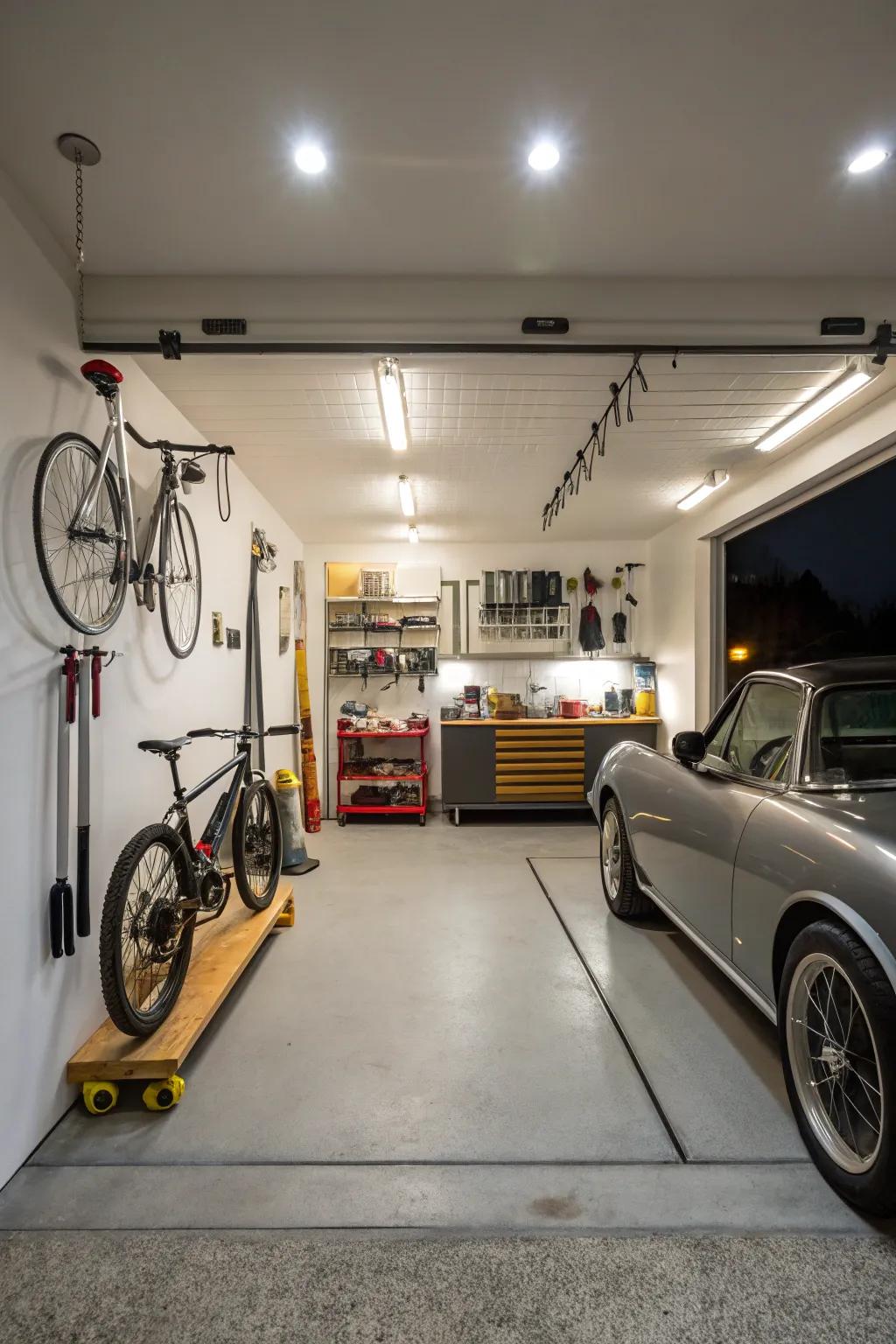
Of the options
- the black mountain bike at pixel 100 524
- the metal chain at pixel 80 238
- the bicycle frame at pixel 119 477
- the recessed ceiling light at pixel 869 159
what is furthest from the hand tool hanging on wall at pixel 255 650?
the recessed ceiling light at pixel 869 159

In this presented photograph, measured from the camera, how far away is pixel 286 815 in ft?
14.6

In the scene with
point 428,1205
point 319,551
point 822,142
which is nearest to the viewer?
point 428,1205

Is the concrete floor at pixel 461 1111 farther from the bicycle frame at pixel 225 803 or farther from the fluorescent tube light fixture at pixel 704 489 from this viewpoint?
the fluorescent tube light fixture at pixel 704 489

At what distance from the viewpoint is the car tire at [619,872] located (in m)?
3.35

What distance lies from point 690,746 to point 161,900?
2046mm

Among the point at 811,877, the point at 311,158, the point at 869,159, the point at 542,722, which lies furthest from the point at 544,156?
the point at 542,722

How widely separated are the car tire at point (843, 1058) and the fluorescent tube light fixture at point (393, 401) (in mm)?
2492

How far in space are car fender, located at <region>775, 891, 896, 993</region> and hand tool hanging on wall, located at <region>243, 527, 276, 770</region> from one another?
3324mm

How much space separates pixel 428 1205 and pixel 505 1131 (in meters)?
0.34

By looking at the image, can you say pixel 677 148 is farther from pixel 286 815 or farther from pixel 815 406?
pixel 286 815

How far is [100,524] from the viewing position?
2.30 meters

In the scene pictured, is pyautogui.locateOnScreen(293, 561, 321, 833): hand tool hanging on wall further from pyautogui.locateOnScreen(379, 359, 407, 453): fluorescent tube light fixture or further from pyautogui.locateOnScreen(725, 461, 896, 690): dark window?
pyautogui.locateOnScreen(725, 461, 896, 690): dark window

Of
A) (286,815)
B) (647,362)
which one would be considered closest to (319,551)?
(286,815)

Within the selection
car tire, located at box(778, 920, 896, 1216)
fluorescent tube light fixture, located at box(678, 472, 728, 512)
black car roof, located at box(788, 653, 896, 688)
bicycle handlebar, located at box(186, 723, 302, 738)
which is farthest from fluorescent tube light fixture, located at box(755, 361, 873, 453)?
bicycle handlebar, located at box(186, 723, 302, 738)
